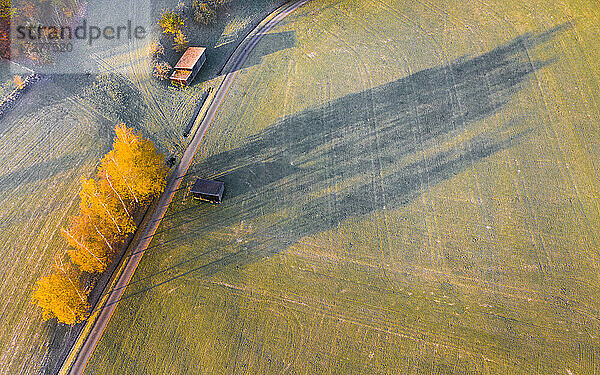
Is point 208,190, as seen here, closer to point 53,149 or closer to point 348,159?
point 348,159

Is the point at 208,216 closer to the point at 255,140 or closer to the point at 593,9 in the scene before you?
the point at 255,140

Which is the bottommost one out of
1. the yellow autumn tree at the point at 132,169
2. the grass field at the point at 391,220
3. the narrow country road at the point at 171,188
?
the grass field at the point at 391,220

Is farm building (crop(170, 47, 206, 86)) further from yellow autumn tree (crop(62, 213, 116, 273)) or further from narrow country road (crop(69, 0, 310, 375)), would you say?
yellow autumn tree (crop(62, 213, 116, 273))

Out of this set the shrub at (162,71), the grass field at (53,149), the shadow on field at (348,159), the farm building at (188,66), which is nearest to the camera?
the grass field at (53,149)

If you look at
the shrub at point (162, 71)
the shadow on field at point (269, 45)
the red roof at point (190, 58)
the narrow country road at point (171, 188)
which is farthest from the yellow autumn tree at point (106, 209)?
the shadow on field at point (269, 45)

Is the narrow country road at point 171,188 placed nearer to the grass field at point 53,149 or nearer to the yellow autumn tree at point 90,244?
the grass field at point 53,149

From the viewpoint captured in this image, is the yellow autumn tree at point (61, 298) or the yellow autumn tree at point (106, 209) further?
the yellow autumn tree at point (106, 209)

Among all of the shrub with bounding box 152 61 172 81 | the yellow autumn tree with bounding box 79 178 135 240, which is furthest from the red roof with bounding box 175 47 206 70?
the yellow autumn tree with bounding box 79 178 135 240
